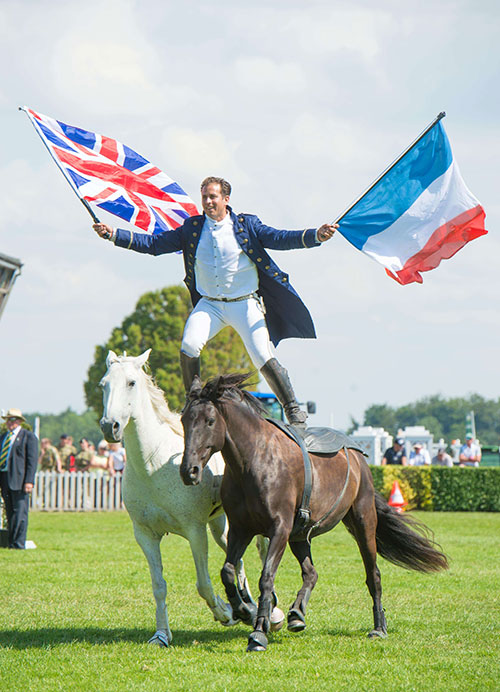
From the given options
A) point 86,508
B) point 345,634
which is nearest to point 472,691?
point 345,634

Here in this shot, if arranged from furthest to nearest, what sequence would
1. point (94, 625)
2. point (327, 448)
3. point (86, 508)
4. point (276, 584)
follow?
point (86, 508)
point (276, 584)
point (94, 625)
point (327, 448)

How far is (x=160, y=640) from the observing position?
715cm

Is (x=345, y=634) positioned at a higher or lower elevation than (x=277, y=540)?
lower

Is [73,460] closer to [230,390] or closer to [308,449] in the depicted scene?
[308,449]

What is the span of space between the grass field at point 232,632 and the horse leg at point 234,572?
1.01 feet

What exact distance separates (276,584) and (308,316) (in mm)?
4360

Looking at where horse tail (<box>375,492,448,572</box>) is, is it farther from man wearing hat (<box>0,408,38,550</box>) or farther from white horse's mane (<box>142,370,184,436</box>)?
man wearing hat (<box>0,408,38,550</box>)

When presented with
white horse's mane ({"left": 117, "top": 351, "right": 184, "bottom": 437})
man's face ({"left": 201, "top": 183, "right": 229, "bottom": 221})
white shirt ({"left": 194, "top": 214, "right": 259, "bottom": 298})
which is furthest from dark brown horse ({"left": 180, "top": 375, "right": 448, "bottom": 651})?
man's face ({"left": 201, "top": 183, "right": 229, "bottom": 221})

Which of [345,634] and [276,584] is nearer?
[345,634]

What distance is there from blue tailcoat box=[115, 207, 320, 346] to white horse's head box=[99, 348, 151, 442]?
1.15 meters

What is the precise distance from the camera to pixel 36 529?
1920cm

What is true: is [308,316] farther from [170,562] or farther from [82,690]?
[170,562]

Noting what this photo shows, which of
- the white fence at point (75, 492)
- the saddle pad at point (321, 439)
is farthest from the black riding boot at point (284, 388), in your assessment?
the white fence at point (75, 492)

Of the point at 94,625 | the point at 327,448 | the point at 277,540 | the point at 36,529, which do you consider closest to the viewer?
the point at 277,540
